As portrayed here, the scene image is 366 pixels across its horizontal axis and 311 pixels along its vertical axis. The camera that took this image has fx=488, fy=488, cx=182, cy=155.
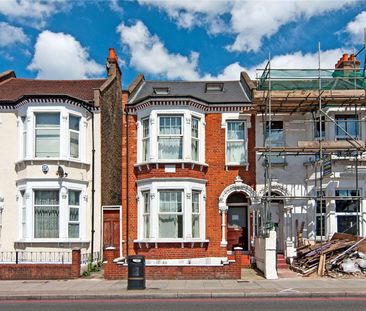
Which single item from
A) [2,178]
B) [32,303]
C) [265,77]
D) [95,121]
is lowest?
[32,303]

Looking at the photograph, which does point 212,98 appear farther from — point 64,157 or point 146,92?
point 64,157

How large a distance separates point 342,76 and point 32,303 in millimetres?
15295

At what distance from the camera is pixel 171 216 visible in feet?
68.8

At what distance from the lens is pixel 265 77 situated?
67.1 feet

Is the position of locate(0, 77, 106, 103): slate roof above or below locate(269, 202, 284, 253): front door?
above

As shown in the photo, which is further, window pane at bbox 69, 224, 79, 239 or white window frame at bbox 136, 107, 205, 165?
white window frame at bbox 136, 107, 205, 165

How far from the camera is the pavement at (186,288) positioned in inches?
544

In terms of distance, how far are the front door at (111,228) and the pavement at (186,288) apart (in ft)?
14.5

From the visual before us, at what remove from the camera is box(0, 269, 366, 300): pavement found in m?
13.8

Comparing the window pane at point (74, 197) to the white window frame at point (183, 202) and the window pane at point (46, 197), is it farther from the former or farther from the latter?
the white window frame at point (183, 202)

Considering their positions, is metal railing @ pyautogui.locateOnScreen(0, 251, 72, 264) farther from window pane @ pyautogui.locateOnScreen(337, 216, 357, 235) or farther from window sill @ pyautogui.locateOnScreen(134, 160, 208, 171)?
window pane @ pyautogui.locateOnScreen(337, 216, 357, 235)

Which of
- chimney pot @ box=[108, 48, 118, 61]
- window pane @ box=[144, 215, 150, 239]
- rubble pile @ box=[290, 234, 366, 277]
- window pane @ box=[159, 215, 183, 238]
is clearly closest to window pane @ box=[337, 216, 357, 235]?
rubble pile @ box=[290, 234, 366, 277]

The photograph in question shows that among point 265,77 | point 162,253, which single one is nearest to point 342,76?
point 265,77

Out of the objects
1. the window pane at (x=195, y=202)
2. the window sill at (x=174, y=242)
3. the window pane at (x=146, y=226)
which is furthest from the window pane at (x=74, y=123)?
the window pane at (x=195, y=202)
